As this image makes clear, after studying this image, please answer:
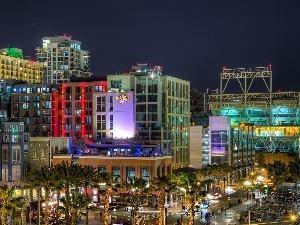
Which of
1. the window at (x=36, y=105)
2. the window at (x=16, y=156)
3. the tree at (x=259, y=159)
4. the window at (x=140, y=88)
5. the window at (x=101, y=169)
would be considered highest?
the window at (x=140, y=88)

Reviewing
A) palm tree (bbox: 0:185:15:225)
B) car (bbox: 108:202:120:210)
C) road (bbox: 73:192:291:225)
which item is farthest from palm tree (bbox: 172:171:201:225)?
car (bbox: 108:202:120:210)

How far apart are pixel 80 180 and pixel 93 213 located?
35.5 feet

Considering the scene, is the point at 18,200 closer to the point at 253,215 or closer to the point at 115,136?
the point at 253,215

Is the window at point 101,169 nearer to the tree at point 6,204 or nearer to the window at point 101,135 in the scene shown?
the window at point 101,135

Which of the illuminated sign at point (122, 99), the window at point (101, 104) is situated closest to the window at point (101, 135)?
the window at point (101, 104)

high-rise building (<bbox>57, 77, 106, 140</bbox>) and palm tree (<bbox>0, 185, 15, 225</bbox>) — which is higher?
high-rise building (<bbox>57, 77, 106, 140</bbox>)

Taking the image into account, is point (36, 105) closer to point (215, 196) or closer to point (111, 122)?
point (111, 122)

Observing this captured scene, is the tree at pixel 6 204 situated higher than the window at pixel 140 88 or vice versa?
the window at pixel 140 88

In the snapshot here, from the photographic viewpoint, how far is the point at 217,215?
97.2 metres

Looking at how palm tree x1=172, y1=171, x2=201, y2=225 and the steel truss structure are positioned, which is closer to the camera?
palm tree x1=172, y1=171, x2=201, y2=225

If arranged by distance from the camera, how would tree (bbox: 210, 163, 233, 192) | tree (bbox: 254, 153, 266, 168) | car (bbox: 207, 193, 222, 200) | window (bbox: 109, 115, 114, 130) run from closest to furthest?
car (bbox: 207, 193, 222, 200)
tree (bbox: 210, 163, 233, 192)
window (bbox: 109, 115, 114, 130)
tree (bbox: 254, 153, 266, 168)

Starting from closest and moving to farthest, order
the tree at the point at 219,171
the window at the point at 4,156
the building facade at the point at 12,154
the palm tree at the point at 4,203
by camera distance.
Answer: the palm tree at the point at 4,203
the building facade at the point at 12,154
the window at the point at 4,156
the tree at the point at 219,171

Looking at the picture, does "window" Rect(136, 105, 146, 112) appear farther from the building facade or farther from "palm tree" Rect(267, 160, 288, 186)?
the building facade

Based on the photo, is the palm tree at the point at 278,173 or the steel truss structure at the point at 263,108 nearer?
the palm tree at the point at 278,173
